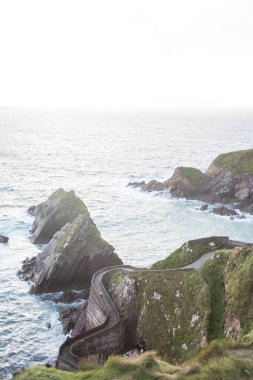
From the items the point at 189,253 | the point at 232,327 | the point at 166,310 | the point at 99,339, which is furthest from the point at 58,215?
the point at 232,327

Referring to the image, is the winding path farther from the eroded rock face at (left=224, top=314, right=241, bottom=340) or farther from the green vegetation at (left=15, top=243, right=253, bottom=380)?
the eroded rock face at (left=224, top=314, right=241, bottom=340)

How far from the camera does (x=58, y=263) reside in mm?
56000

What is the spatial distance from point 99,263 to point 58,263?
571 cm

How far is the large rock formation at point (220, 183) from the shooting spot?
333 feet

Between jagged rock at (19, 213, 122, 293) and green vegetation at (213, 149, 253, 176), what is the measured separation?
2240 inches

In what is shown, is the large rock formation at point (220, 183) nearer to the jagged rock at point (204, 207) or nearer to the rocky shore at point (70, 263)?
the jagged rock at point (204, 207)

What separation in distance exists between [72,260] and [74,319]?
10.2m

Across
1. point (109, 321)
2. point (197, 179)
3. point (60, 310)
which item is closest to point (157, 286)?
point (109, 321)

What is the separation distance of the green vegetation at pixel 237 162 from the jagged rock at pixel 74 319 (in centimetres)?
6729

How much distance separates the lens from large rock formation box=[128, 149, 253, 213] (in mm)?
101375

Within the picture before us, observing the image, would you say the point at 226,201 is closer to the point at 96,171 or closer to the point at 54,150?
the point at 96,171

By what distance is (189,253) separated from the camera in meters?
51.2

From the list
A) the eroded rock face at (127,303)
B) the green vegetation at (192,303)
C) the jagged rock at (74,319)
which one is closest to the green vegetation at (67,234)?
the jagged rock at (74,319)

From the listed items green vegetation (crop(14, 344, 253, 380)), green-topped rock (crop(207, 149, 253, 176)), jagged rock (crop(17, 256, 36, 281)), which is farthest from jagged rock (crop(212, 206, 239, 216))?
green vegetation (crop(14, 344, 253, 380))
